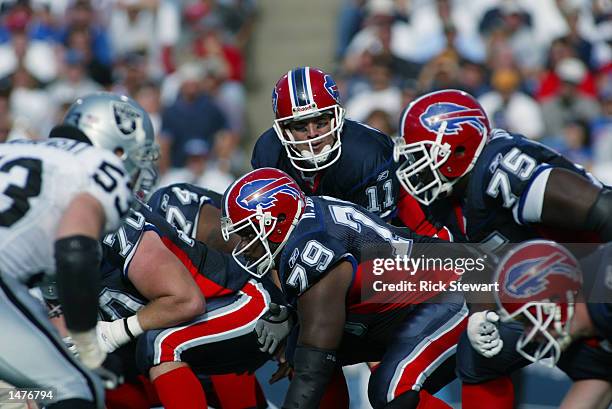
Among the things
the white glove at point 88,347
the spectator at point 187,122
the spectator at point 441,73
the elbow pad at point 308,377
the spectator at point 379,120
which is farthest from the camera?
the spectator at point 187,122

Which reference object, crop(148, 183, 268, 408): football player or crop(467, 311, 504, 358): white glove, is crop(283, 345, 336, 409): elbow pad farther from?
crop(148, 183, 268, 408): football player

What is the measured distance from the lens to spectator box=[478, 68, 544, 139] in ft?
32.9

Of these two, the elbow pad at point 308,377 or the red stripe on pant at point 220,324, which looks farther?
the red stripe on pant at point 220,324

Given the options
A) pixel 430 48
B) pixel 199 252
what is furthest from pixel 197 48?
pixel 199 252

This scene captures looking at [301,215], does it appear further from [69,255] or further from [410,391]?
[69,255]

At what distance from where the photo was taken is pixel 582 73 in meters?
10.3

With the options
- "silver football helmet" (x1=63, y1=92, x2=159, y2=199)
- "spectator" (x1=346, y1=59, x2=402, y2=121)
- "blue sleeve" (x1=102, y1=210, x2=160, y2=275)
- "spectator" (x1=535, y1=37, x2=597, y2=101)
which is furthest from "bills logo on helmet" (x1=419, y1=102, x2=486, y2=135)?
"spectator" (x1=535, y1=37, x2=597, y2=101)

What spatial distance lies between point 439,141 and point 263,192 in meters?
1.10

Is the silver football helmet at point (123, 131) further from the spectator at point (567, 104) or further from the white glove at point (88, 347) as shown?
the spectator at point (567, 104)

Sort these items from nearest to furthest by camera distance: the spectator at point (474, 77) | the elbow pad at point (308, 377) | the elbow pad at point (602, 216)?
1. the elbow pad at point (308, 377)
2. the elbow pad at point (602, 216)
3. the spectator at point (474, 77)

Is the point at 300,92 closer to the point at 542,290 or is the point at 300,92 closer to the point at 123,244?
the point at 123,244

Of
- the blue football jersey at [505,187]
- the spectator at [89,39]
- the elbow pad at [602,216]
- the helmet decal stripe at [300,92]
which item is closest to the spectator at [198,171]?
the spectator at [89,39]

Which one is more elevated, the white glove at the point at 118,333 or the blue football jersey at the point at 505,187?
the blue football jersey at the point at 505,187

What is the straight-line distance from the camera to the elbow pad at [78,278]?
3826 millimetres
